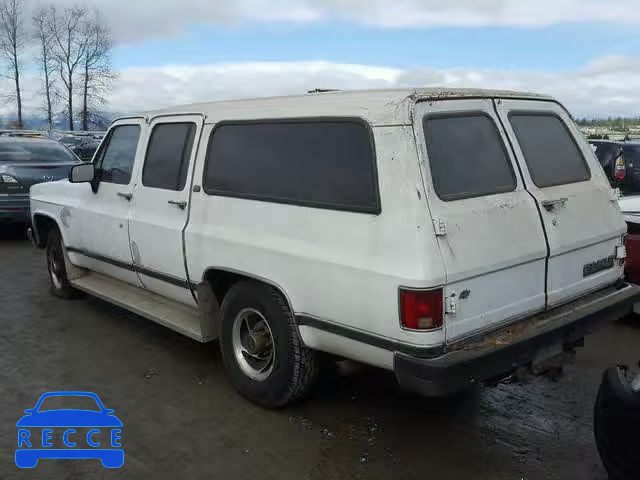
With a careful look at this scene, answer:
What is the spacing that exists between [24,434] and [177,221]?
1691 millimetres

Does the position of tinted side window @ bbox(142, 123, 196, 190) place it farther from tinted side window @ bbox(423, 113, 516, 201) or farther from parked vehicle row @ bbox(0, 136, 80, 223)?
parked vehicle row @ bbox(0, 136, 80, 223)

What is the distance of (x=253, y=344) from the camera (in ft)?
13.6

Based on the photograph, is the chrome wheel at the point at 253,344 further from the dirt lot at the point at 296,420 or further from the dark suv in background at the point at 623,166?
the dark suv in background at the point at 623,166

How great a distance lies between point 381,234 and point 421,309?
0.44 metres

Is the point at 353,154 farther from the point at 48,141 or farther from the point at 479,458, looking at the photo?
the point at 48,141

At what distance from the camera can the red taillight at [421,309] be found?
10.2ft

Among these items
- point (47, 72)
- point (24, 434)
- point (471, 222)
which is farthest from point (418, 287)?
point (47, 72)

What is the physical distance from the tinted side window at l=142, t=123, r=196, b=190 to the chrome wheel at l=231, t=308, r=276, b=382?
1119mm

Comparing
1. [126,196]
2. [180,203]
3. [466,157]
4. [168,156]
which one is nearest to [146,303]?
[126,196]

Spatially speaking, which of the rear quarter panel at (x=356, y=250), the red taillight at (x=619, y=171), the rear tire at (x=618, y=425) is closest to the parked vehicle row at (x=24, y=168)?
the rear quarter panel at (x=356, y=250)

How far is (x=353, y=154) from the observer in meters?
3.52

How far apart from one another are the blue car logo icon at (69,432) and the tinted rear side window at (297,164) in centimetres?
165

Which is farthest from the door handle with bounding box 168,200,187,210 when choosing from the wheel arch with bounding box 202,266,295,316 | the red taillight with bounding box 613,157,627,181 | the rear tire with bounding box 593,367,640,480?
the red taillight with bounding box 613,157,627,181

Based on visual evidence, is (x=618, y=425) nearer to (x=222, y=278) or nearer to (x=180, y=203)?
(x=222, y=278)
